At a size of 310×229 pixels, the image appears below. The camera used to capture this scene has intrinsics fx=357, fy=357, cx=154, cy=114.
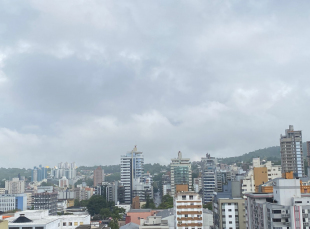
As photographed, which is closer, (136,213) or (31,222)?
(31,222)

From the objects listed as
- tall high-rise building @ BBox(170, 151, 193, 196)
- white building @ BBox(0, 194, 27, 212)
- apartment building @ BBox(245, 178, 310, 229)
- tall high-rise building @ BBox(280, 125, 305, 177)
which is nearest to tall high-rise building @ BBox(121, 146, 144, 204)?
tall high-rise building @ BBox(170, 151, 193, 196)

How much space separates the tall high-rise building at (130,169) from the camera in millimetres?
110875

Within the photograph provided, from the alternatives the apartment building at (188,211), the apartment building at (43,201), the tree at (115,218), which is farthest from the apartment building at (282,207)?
the apartment building at (43,201)

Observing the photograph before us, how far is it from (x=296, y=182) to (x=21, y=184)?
13998 centimetres

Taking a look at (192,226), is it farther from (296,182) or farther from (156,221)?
(296,182)

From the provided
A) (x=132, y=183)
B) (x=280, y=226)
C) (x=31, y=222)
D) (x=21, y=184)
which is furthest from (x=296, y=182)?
(x=21, y=184)

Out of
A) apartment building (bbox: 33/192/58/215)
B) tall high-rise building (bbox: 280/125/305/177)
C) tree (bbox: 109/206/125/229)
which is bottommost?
tree (bbox: 109/206/125/229)

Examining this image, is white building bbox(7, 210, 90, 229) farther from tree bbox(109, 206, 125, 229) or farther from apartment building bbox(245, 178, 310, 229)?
apartment building bbox(245, 178, 310, 229)

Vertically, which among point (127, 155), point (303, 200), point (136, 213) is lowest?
point (136, 213)

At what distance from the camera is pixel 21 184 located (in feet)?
502

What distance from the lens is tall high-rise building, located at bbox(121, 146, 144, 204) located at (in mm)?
110875

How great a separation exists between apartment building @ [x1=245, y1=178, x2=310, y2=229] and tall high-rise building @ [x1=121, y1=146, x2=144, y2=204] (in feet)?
248

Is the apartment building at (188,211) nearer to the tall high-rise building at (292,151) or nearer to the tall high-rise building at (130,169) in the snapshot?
the tall high-rise building at (292,151)

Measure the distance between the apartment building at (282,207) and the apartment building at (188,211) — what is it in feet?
25.5
